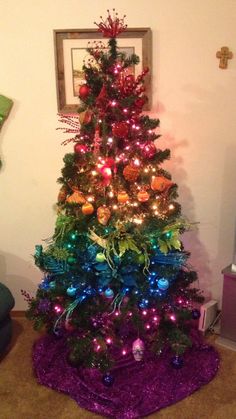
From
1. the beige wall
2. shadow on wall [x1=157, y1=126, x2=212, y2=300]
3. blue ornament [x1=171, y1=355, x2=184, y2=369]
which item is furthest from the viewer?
shadow on wall [x1=157, y1=126, x2=212, y2=300]

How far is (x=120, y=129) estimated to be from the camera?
160cm

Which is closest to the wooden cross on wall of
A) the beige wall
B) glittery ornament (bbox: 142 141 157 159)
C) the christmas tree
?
the beige wall

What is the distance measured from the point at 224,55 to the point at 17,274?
1.85 meters

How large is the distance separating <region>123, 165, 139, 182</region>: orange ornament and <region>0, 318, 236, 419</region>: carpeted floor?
1.08 meters

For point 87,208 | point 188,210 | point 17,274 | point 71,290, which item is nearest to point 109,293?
point 71,290

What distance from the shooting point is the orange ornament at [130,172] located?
64.6 inches

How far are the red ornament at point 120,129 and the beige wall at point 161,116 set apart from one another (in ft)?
1.71

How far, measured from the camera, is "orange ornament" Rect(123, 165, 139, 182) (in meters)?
1.64

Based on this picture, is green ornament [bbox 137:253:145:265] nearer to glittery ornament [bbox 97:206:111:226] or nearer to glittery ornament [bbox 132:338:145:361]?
glittery ornament [bbox 97:206:111:226]

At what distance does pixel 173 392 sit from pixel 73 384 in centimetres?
49

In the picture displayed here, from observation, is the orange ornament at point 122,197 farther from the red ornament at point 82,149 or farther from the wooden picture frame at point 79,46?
the wooden picture frame at point 79,46

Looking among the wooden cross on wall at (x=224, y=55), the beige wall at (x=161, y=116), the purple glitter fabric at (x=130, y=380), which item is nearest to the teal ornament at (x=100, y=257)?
the purple glitter fabric at (x=130, y=380)

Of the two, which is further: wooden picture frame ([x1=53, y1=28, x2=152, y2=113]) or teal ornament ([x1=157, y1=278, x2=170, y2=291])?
wooden picture frame ([x1=53, y1=28, x2=152, y2=113])

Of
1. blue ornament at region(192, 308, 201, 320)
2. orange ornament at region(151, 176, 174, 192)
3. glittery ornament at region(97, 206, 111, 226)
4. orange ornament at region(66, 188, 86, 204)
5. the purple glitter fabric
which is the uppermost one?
orange ornament at region(151, 176, 174, 192)
